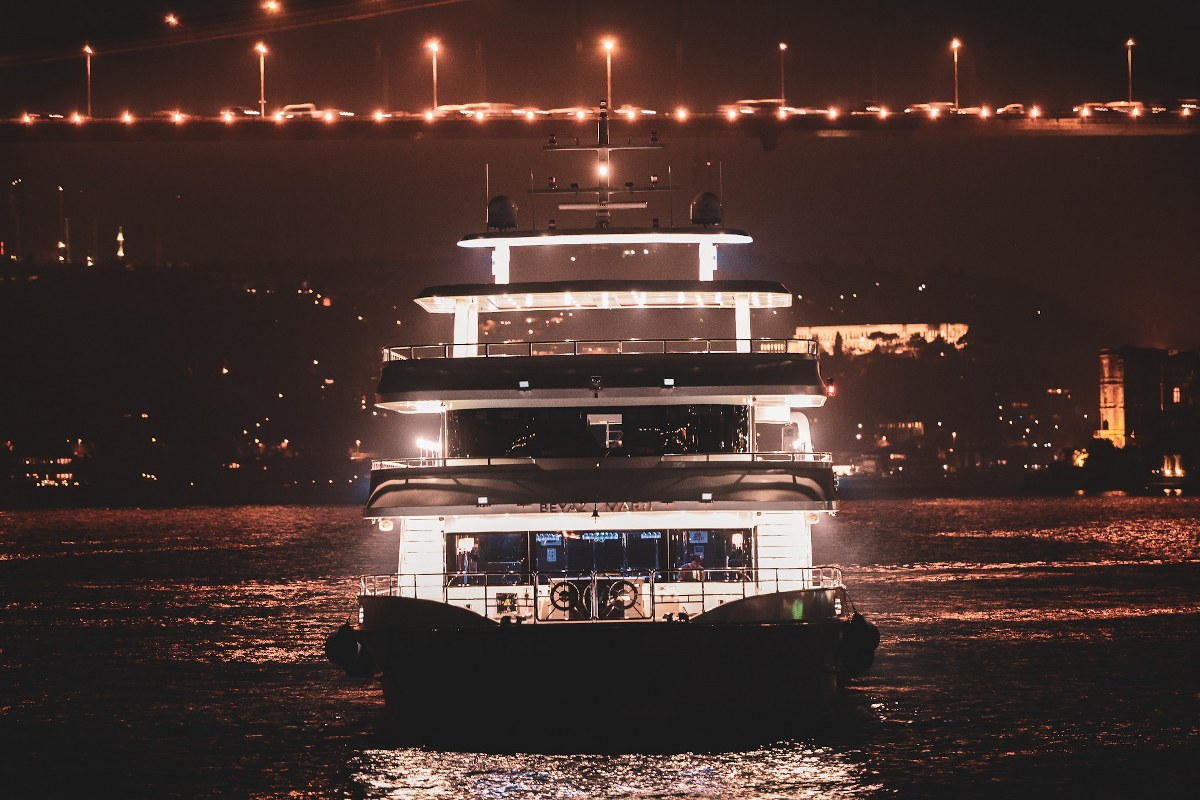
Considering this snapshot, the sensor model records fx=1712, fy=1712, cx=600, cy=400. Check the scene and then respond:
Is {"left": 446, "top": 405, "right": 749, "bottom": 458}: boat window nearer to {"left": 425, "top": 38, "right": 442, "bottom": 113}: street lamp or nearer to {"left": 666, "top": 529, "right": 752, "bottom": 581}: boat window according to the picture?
{"left": 666, "top": 529, "right": 752, "bottom": 581}: boat window

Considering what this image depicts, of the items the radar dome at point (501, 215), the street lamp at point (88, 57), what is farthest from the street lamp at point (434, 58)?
the radar dome at point (501, 215)

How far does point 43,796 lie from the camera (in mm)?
16781

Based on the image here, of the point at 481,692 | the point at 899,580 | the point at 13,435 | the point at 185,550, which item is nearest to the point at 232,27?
the point at 185,550

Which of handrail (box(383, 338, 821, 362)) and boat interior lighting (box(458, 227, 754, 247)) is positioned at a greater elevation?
boat interior lighting (box(458, 227, 754, 247))

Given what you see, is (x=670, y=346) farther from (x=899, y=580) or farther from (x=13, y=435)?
(x=13, y=435)

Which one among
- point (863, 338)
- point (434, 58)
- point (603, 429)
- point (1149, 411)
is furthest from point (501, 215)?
point (863, 338)

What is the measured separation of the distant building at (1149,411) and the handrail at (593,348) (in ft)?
453

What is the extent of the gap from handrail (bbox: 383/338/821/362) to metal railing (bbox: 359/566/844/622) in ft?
7.51

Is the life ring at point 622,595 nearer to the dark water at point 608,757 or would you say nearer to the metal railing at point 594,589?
the metal railing at point 594,589

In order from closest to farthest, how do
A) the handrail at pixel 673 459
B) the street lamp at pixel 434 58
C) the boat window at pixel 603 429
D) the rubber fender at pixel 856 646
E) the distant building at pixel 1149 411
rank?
the handrail at pixel 673 459 → the boat window at pixel 603 429 → the rubber fender at pixel 856 646 → the street lamp at pixel 434 58 → the distant building at pixel 1149 411

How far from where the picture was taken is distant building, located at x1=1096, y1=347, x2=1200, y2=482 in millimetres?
151500

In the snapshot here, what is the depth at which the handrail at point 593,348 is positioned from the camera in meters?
17.8

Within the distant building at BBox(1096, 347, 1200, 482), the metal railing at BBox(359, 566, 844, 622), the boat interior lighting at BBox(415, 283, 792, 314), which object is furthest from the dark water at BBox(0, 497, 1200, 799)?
the distant building at BBox(1096, 347, 1200, 482)

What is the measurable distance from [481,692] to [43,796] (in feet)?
15.1
